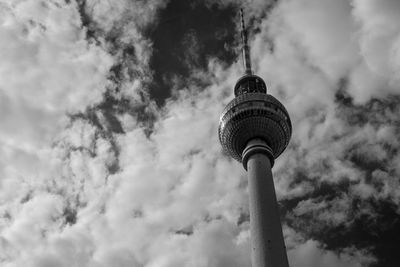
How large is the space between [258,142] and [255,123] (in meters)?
3.69

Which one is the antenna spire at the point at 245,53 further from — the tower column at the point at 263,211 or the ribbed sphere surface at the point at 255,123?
the tower column at the point at 263,211

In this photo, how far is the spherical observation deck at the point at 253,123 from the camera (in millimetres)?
69000

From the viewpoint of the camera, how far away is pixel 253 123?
6900 centimetres

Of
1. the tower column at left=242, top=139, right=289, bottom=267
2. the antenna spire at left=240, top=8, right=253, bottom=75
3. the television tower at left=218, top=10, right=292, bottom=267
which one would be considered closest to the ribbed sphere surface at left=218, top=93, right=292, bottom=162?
the television tower at left=218, top=10, right=292, bottom=267

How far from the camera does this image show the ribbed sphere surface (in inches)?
2717

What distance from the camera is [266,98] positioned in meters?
70.9

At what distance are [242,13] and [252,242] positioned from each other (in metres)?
56.1

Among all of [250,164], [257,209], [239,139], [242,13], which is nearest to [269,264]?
[257,209]

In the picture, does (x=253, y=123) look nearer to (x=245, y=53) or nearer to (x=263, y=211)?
(x=263, y=211)

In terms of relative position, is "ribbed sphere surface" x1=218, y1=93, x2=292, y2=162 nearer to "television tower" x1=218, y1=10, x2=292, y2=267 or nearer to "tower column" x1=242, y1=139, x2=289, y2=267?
"television tower" x1=218, y1=10, x2=292, y2=267

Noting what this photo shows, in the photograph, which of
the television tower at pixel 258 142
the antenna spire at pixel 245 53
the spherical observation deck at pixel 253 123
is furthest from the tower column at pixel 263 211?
the antenna spire at pixel 245 53

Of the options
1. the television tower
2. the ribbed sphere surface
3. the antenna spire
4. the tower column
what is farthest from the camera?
the antenna spire

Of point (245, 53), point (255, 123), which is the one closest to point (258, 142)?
point (255, 123)

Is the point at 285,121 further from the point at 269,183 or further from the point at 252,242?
the point at 252,242
